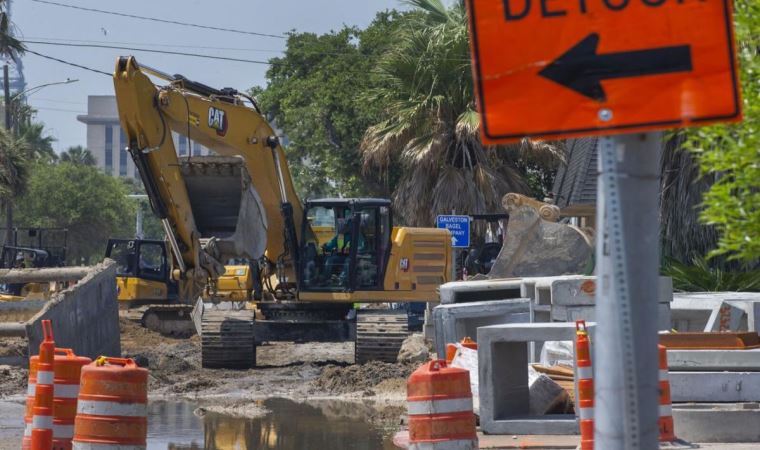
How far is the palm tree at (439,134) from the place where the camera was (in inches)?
1192

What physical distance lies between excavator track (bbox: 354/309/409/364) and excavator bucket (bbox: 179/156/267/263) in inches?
76.7

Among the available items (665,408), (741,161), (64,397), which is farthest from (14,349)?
(741,161)

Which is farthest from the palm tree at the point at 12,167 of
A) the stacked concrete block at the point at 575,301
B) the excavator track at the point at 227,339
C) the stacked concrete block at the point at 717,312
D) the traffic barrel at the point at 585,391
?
the traffic barrel at the point at 585,391

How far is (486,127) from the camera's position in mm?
4016

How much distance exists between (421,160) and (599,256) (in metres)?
26.7

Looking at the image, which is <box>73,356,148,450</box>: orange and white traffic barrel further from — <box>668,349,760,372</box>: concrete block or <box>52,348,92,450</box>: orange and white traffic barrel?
<box>668,349,760,372</box>: concrete block

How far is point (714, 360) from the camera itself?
1105 centimetres

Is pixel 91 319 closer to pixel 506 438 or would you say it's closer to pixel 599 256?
pixel 506 438

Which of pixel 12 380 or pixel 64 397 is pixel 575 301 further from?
pixel 12 380

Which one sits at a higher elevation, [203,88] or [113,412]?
[203,88]

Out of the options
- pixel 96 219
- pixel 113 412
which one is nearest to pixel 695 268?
pixel 113 412

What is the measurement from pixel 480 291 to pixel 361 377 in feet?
8.71

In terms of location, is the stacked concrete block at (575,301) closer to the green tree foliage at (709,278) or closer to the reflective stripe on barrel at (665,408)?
the reflective stripe on barrel at (665,408)

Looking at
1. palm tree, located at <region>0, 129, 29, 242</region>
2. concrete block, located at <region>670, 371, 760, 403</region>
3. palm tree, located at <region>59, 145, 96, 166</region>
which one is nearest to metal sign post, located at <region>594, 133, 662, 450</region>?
concrete block, located at <region>670, 371, 760, 403</region>
